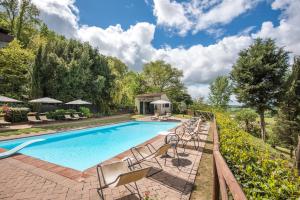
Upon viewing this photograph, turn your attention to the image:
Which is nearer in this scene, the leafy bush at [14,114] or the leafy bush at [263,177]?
the leafy bush at [263,177]

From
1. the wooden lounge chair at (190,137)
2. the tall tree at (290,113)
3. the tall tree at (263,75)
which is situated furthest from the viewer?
the tall tree at (263,75)

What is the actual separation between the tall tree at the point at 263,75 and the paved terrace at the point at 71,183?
12.9 metres

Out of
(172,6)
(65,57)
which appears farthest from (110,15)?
(65,57)

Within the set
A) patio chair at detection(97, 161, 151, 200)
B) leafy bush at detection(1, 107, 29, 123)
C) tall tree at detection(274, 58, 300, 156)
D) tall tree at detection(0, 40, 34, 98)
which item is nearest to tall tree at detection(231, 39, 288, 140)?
tall tree at detection(274, 58, 300, 156)

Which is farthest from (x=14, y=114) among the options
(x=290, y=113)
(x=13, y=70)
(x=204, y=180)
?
(x=290, y=113)

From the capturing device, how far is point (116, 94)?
86.0ft

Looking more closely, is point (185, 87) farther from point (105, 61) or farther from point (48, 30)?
point (48, 30)

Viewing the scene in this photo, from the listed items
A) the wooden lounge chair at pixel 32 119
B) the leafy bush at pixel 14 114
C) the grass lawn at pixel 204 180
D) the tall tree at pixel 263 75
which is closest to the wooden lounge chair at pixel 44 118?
the wooden lounge chair at pixel 32 119

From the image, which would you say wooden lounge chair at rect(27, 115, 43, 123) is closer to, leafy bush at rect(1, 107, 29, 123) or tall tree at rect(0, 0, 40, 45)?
leafy bush at rect(1, 107, 29, 123)

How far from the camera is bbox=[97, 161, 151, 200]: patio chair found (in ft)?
9.60

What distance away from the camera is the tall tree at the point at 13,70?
63.7 feet

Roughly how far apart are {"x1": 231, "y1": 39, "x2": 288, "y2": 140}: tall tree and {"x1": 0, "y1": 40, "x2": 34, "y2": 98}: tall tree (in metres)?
24.8

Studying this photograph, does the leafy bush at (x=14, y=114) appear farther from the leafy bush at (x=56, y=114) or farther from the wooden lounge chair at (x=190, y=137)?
the wooden lounge chair at (x=190, y=137)

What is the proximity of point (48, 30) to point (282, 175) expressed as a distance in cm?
4570
